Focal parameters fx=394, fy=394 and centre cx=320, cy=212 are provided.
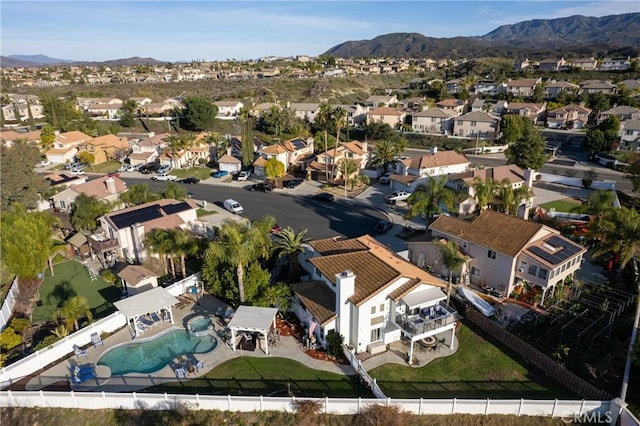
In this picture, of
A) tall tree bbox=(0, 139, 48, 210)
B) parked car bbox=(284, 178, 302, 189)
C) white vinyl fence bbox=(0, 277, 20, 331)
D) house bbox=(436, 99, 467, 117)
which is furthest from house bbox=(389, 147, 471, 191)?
tall tree bbox=(0, 139, 48, 210)

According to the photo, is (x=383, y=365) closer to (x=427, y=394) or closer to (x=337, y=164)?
(x=427, y=394)

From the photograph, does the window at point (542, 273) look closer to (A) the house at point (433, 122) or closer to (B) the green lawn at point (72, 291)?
(B) the green lawn at point (72, 291)

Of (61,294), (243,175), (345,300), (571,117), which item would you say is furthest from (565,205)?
(571,117)

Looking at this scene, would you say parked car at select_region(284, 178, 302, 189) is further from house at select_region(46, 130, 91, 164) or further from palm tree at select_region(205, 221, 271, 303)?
house at select_region(46, 130, 91, 164)

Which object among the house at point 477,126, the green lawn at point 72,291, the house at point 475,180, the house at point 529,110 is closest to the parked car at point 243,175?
the green lawn at point 72,291

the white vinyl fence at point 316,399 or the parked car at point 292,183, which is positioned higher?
the parked car at point 292,183

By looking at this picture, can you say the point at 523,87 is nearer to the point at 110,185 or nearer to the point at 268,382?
the point at 110,185

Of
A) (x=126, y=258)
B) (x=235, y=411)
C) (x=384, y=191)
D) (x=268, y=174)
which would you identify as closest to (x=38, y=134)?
(x=268, y=174)
